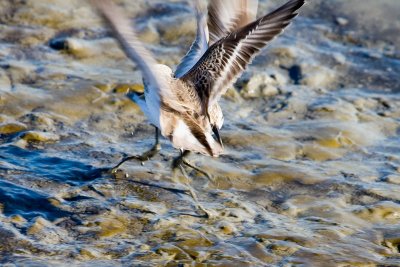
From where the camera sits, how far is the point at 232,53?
20.2 feet

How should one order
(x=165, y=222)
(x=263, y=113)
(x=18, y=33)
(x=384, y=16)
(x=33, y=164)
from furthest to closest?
(x=384, y=16) < (x=18, y=33) < (x=263, y=113) < (x=33, y=164) < (x=165, y=222)

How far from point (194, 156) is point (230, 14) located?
1.26m

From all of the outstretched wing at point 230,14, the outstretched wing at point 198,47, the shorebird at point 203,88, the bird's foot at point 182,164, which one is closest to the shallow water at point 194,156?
the bird's foot at point 182,164

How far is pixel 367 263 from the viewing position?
555cm

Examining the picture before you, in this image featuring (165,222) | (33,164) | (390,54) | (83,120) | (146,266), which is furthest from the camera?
(390,54)

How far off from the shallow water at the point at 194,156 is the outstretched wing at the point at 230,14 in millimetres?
1051

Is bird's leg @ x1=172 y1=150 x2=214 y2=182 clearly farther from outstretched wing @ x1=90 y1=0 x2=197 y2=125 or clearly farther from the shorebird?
outstretched wing @ x1=90 y1=0 x2=197 y2=125

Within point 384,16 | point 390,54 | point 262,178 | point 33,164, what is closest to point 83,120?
point 33,164

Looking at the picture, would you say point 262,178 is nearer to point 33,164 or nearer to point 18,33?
point 33,164

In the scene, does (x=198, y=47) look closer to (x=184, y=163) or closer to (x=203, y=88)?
(x=203, y=88)

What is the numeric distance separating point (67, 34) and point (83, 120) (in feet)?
6.50

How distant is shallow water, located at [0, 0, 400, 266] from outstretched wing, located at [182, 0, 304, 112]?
2.76ft

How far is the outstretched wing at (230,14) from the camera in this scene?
6887 mm

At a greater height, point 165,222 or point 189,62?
point 189,62
